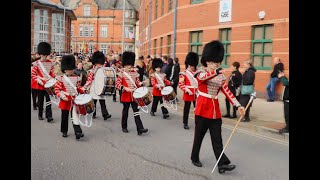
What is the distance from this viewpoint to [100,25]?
8462 cm

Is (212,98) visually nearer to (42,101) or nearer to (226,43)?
(42,101)

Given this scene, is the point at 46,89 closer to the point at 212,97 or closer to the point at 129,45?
the point at 212,97

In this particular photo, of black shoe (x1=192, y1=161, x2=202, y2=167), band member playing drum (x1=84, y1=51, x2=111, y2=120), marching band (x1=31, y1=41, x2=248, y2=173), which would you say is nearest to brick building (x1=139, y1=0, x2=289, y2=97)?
marching band (x1=31, y1=41, x2=248, y2=173)

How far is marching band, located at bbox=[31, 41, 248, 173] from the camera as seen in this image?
21.1 ft

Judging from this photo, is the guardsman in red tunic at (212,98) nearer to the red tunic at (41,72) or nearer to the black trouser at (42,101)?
the black trouser at (42,101)

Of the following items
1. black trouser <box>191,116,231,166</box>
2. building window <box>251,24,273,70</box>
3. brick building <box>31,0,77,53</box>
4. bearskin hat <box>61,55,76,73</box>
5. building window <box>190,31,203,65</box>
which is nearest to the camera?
black trouser <box>191,116,231,166</box>

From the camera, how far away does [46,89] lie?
10602 mm

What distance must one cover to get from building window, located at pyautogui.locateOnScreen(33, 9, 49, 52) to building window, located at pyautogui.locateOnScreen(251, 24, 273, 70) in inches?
1527

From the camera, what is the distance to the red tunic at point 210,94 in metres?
6.41

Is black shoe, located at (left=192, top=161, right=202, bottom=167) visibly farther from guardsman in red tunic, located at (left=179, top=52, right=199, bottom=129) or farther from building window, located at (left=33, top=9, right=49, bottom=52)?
building window, located at (left=33, top=9, right=49, bottom=52)

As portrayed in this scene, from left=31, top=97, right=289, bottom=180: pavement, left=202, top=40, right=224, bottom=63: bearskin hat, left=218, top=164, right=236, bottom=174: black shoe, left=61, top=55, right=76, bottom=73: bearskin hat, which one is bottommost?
left=31, top=97, right=289, bottom=180: pavement
